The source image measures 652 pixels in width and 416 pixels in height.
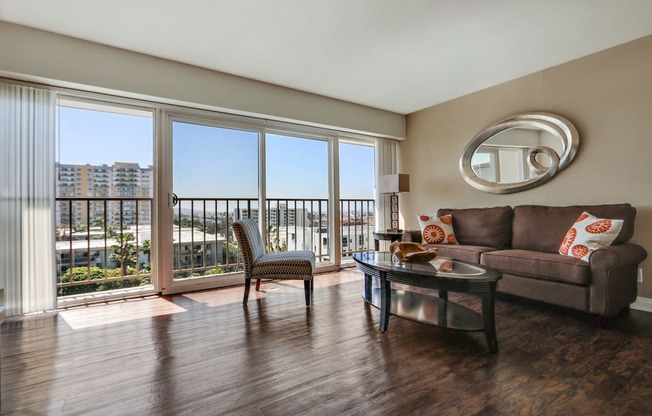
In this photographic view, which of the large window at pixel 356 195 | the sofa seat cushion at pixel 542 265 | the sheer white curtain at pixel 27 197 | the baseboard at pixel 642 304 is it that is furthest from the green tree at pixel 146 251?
the baseboard at pixel 642 304

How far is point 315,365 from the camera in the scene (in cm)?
175

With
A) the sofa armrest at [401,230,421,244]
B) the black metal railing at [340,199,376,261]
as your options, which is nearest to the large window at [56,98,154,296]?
the black metal railing at [340,199,376,261]

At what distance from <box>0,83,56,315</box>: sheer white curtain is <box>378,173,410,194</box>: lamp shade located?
3.71 metres

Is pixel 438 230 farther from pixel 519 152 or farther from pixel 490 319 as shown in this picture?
pixel 490 319

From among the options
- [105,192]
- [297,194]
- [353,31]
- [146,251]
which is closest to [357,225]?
[297,194]

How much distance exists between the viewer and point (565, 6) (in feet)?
7.43

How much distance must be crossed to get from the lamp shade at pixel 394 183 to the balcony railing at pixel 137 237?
1252mm

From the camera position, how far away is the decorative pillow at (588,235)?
2420 millimetres

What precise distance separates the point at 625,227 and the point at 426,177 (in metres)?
2.39

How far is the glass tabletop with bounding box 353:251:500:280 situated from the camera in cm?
199

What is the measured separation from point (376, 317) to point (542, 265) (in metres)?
1.42

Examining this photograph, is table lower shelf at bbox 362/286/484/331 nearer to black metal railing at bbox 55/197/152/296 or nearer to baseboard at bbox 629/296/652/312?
baseboard at bbox 629/296/652/312

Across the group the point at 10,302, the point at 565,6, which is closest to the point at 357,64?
the point at 565,6

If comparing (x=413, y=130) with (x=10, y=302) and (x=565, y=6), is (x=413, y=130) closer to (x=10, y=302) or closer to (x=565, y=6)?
(x=565, y=6)
